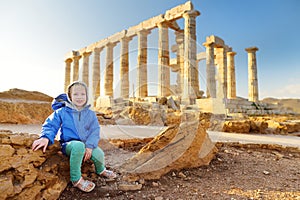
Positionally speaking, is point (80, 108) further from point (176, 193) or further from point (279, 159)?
point (279, 159)

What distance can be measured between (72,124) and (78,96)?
32 cm

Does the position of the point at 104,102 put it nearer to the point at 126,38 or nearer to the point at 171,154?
the point at 126,38

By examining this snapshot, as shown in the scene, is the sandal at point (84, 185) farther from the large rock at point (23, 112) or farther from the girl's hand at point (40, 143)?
the large rock at point (23, 112)

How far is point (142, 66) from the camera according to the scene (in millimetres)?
20438

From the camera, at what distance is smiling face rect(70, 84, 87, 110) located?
2.36 metres

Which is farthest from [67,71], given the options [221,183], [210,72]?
[221,183]

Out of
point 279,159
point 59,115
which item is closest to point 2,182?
point 59,115

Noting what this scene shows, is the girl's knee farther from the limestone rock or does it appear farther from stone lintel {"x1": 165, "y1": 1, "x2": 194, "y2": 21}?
stone lintel {"x1": 165, "y1": 1, "x2": 194, "y2": 21}

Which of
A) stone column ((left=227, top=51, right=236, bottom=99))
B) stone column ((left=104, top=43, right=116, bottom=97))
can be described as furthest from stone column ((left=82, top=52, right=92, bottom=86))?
stone column ((left=227, top=51, right=236, bottom=99))

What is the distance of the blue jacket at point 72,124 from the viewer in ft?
7.19

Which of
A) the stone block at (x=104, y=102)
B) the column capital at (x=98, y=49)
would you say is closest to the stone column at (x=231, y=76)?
the stone block at (x=104, y=102)

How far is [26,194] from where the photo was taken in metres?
1.79

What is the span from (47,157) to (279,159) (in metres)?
3.76

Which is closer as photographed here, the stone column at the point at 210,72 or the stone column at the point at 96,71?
the stone column at the point at 210,72
